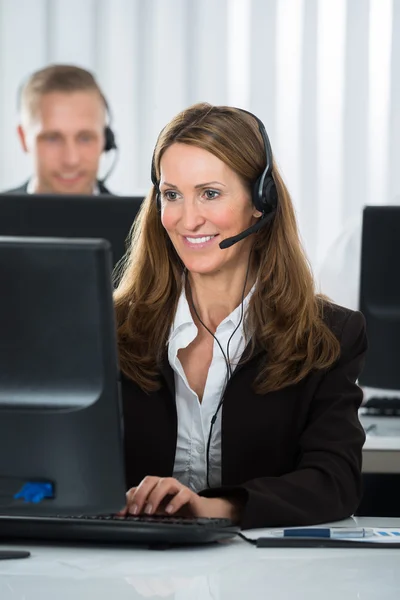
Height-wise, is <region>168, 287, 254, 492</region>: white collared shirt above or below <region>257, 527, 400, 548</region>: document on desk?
above

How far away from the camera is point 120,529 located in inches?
51.5

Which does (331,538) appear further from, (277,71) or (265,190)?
(277,71)

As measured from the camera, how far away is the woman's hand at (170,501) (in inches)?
57.8

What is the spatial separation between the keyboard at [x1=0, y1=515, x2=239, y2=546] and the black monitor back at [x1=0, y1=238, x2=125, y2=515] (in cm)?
14

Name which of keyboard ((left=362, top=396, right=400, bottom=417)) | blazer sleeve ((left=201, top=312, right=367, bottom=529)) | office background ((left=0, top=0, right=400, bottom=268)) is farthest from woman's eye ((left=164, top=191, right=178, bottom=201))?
office background ((left=0, top=0, right=400, bottom=268))

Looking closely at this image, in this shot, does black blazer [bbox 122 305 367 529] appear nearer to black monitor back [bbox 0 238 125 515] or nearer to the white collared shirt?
the white collared shirt

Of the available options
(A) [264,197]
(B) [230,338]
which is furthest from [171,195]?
(B) [230,338]

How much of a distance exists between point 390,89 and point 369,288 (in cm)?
207

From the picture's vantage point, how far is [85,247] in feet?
3.67

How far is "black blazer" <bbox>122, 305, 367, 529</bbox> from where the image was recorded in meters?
1.63

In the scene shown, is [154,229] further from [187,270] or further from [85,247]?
[85,247]

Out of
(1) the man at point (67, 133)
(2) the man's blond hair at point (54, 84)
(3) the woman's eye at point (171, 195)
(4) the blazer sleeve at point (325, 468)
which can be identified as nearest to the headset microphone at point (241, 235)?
(3) the woman's eye at point (171, 195)

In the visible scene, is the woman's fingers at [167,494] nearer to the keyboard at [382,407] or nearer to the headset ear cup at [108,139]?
the keyboard at [382,407]

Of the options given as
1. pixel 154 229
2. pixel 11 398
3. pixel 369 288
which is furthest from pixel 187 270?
pixel 11 398
